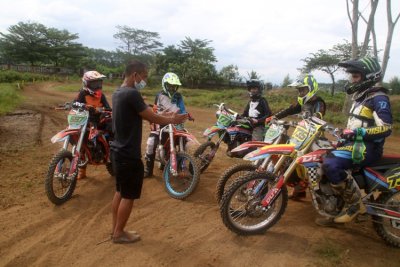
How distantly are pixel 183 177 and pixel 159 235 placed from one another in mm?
1562

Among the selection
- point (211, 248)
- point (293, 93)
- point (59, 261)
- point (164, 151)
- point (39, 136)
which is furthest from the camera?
point (293, 93)

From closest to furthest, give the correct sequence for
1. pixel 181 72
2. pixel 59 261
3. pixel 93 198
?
pixel 59 261 < pixel 93 198 < pixel 181 72

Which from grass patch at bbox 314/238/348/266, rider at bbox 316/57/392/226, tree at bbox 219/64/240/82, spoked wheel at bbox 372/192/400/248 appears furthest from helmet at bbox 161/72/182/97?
tree at bbox 219/64/240/82

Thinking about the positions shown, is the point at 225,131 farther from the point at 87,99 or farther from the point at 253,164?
Answer: the point at 87,99

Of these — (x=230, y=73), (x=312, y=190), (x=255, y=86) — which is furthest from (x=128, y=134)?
(x=230, y=73)

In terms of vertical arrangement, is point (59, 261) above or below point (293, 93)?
below

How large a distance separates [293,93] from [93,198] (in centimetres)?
Answer: 2075

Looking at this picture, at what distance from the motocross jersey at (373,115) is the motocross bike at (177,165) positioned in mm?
2423

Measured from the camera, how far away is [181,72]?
36.7 meters

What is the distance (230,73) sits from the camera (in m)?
37.8

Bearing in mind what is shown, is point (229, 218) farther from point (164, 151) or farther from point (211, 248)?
point (164, 151)

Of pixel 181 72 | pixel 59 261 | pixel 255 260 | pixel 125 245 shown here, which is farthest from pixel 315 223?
pixel 181 72

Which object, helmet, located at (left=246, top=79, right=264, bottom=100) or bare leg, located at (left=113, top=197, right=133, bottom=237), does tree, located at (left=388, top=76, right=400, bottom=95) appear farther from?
bare leg, located at (left=113, top=197, right=133, bottom=237)

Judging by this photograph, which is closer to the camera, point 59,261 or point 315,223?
point 59,261
